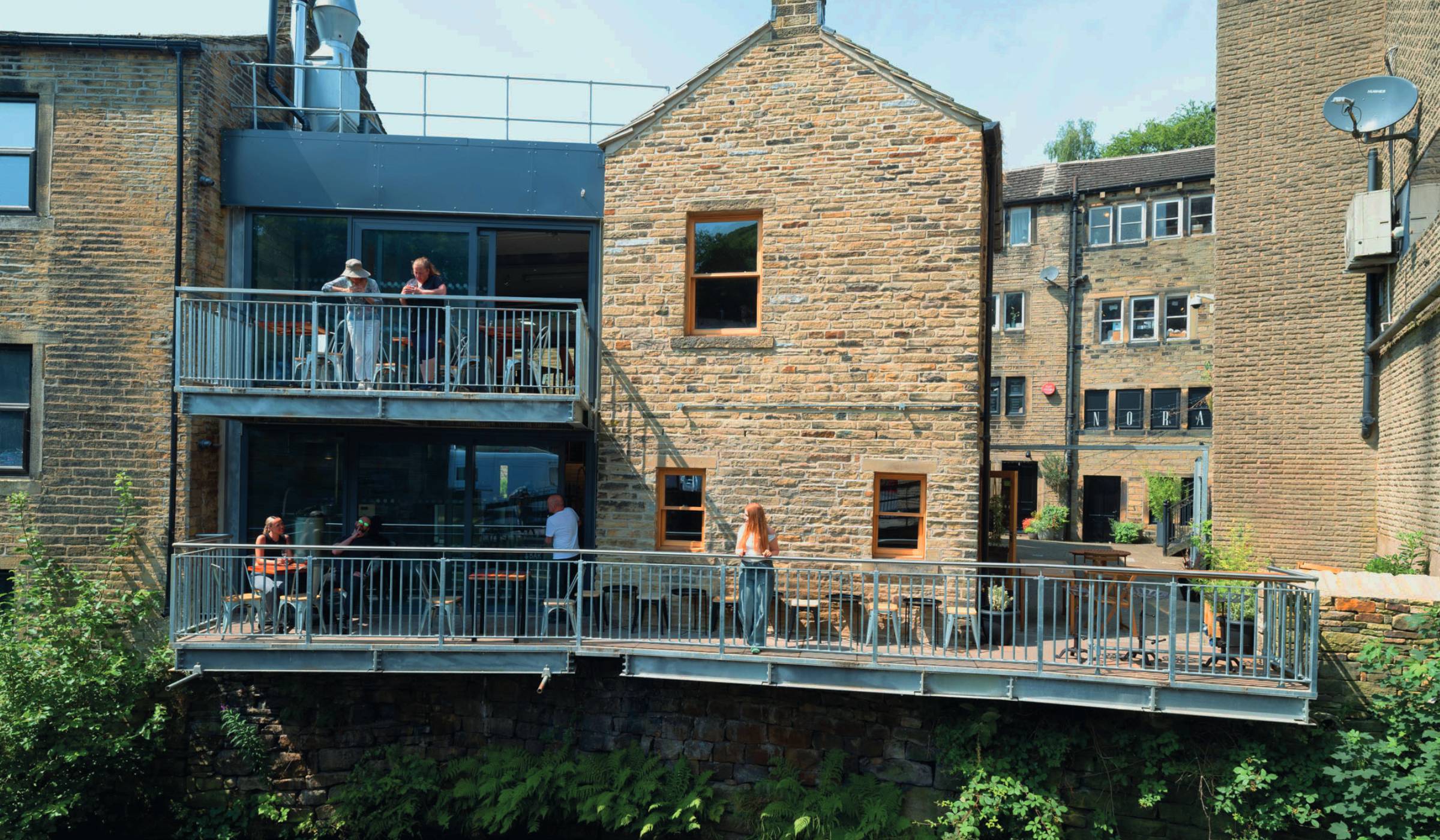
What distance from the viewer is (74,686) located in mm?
9344

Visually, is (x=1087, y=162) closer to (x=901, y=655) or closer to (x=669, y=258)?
(x=669, y=258)

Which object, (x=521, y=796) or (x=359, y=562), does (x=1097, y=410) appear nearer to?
(x=521, y=796)

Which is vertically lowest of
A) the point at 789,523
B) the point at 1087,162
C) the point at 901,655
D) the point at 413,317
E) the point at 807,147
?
the point at 901,655

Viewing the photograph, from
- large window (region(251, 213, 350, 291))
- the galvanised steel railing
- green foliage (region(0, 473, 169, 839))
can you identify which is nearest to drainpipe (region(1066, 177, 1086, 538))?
the galvanised steel railing

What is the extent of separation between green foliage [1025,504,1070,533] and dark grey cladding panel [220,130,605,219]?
18385mm

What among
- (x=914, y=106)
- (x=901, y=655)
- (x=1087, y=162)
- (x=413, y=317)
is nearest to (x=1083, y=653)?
(x=901, y=655)

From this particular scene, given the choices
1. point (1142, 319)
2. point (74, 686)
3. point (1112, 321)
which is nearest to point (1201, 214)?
point (1142, 319)

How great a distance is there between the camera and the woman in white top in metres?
8.90

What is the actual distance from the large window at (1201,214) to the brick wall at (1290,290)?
9.61 m

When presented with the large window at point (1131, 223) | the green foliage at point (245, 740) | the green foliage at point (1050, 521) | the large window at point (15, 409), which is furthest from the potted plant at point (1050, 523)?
the large window at point (15, 409)

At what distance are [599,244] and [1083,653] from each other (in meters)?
7.42

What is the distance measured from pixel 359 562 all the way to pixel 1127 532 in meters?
20.6

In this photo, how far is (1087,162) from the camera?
27328 millimetres

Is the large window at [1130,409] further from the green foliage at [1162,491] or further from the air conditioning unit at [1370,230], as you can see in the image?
the air conditioning unit at [1370,230]
